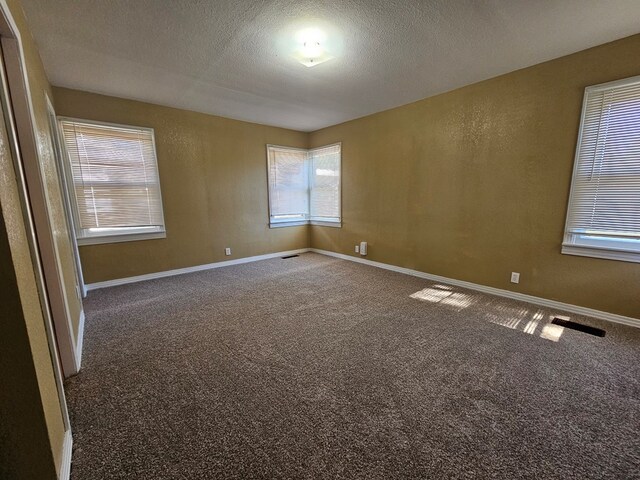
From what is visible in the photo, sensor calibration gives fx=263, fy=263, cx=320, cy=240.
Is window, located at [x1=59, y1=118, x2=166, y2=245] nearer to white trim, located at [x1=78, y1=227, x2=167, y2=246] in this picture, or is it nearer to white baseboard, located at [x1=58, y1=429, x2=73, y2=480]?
white trim, located at [x1=78, y1=227, x2=167, y2=246]

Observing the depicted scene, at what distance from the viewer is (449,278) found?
3.71 metres

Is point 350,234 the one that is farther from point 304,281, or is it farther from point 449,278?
point 449,278

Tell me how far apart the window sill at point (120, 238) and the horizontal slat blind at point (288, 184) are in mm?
2033

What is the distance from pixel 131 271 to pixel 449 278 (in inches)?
180

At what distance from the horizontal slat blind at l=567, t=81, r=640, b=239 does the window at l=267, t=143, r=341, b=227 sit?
338cm

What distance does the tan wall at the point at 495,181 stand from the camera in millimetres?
2564

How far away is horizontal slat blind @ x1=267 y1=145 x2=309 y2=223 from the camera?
5215mm

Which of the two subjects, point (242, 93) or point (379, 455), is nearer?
point (379, 455)

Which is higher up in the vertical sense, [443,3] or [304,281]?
[443,3]

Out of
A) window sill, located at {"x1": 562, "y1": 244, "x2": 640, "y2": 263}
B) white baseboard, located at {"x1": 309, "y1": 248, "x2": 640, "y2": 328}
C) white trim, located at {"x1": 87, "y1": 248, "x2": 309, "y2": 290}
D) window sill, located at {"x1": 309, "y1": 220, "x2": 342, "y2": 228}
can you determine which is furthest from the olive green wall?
window sill, located at {"x1": 309, "y1": 220, "x2": 342, "y2": 228}

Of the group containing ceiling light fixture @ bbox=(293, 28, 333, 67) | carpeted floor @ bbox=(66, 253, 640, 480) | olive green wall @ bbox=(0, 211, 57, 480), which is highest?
ceiling light fixture @ bbox=(293, 28, 333, 67)

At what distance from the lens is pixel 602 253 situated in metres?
2.52

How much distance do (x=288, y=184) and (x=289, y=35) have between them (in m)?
3.33

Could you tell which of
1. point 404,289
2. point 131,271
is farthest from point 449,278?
point 131,271
